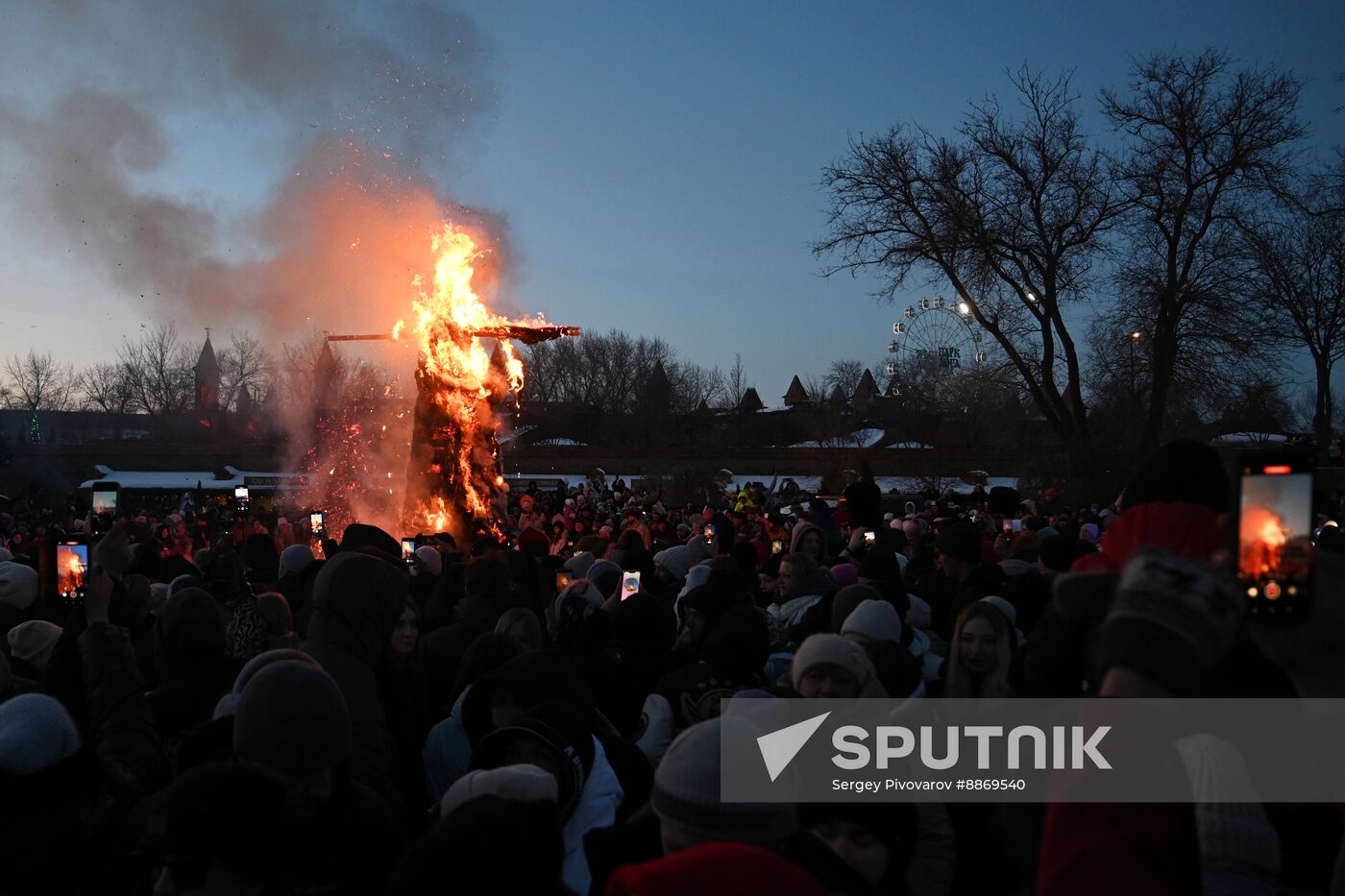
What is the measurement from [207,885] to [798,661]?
217 centimetres

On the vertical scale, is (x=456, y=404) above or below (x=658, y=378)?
below

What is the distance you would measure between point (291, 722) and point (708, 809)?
4.13 feet

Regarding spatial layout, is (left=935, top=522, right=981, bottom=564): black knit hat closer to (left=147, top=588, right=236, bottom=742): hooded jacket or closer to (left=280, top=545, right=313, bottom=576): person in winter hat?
(left=147, top=588, right=236, bottom=742): hooded jacket

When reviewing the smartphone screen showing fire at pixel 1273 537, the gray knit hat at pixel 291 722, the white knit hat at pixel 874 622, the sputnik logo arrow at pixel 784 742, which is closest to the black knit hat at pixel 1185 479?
the smartphone screen showing fire at pixel 1273 537

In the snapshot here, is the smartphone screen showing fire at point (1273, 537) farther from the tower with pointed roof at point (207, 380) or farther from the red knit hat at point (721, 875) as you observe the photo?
the tower with pointed roof at point (207, 380)

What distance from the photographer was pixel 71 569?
6.32 meters

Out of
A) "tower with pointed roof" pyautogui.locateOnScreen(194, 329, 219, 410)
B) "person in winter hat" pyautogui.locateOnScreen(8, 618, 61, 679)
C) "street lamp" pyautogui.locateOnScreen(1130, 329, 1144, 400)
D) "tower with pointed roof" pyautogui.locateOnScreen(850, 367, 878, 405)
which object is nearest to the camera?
"person in winter hat" pyautogui.locateOnScreen(8, 618, 61, 679)

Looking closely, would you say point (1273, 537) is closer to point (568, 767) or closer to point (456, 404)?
point (568, 767)

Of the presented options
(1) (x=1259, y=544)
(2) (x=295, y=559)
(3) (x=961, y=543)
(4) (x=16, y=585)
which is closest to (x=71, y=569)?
(4) (x=16, y=585)

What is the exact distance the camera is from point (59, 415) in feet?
319

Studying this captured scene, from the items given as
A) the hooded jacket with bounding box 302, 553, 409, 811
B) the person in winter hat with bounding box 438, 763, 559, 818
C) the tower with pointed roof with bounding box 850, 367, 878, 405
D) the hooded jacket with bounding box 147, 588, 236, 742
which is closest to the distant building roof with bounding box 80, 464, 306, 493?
the hooded jacket with bounding box 147, 588, 236, 742

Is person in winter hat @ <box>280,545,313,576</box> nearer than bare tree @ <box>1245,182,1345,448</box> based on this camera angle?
Yes

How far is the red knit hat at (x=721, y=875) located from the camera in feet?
7.09

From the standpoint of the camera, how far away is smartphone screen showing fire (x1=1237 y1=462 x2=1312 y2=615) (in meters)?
2.10
